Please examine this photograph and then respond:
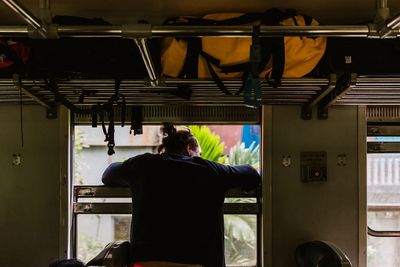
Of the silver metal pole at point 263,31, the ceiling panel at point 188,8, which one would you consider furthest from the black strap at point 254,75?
the ceiling panel at point 188,8

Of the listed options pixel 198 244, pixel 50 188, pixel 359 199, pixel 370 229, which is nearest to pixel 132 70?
pixel 198 244

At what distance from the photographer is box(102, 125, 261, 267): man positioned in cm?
245

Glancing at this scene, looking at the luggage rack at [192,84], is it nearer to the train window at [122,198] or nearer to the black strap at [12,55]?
the black strap at [12,55]

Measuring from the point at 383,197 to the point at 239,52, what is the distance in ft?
6.01

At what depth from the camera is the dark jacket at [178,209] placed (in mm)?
2445

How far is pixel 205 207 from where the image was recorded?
98.3 inches

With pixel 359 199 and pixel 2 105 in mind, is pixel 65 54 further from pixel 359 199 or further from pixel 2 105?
pixel 359 199

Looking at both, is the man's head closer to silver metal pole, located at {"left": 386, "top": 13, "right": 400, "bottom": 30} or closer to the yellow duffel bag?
the yellow duffel bag

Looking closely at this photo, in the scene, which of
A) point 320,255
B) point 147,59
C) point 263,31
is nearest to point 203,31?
point 263,31

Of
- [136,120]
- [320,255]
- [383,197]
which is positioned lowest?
[320,255]

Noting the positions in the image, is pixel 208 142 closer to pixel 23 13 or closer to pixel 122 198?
pixel 122 198

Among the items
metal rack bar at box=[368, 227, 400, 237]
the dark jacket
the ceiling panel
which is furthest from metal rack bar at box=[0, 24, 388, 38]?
metal rack bar at box=[368, 227, 400, 237]

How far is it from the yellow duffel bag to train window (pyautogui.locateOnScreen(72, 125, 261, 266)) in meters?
1.04

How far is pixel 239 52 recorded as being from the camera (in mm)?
1988
